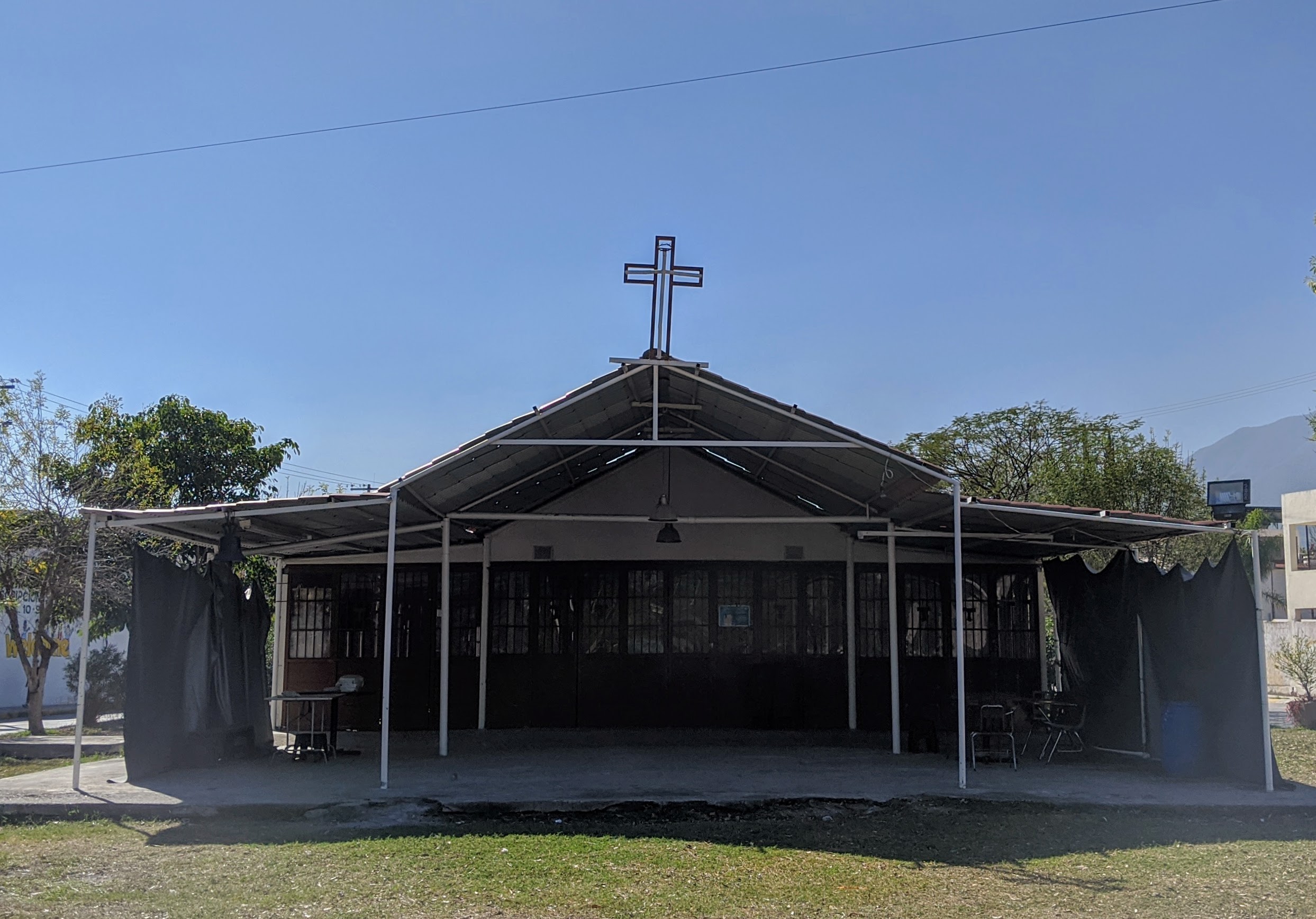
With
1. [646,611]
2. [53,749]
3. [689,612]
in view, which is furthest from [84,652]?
[689,612]

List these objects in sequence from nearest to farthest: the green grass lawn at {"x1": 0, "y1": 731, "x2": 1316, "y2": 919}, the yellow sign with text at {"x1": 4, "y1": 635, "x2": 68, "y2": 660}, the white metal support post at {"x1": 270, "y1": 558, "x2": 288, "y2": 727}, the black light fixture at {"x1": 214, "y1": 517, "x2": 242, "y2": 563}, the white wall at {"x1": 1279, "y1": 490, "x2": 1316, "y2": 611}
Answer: the green grass lawn at {"x1": 0, "y1": 731, "x2": 1316, "y2": 919} < the black light fixture at {"x1": 214, "y1": 517, "x2": 242, "y2": 563} < the white metal support post at {"x1": 270, "y1": 558, "x2": 288, "y2": 727} < the yellow sign with text at {"x1": 4, "y1": 635, "x2": 68, "y2": 660} < the white wall at {"x1": 1279, "y1": 490, "x2": 1316, "y2": 611}

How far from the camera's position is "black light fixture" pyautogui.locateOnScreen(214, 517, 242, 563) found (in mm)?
9977

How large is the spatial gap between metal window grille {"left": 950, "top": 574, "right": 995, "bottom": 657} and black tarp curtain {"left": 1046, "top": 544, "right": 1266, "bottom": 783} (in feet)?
4.54

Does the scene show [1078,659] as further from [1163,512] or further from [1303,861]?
[1163,512]

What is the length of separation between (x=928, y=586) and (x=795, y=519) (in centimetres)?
342

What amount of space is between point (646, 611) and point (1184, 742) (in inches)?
260

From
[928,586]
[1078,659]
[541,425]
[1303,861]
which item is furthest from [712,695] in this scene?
[1303,861]

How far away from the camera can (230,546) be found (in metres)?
9.98

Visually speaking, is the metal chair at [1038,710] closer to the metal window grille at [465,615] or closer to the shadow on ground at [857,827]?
the shadow on ground at [857,827]

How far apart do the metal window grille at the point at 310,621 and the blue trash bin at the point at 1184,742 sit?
1008cm

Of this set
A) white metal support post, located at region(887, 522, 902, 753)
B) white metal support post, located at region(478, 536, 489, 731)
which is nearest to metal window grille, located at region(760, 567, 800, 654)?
white metal support post, located at region(887, 522, 902, 753)

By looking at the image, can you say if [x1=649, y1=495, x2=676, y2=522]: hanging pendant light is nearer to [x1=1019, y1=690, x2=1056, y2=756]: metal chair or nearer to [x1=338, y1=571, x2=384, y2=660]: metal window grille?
[x1=1019, y1=690, x2=1056, y2=756]: metal chair

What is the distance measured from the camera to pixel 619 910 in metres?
6.18

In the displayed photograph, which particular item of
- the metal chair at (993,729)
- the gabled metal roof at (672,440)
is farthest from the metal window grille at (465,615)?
the metal chair at (993,729)
